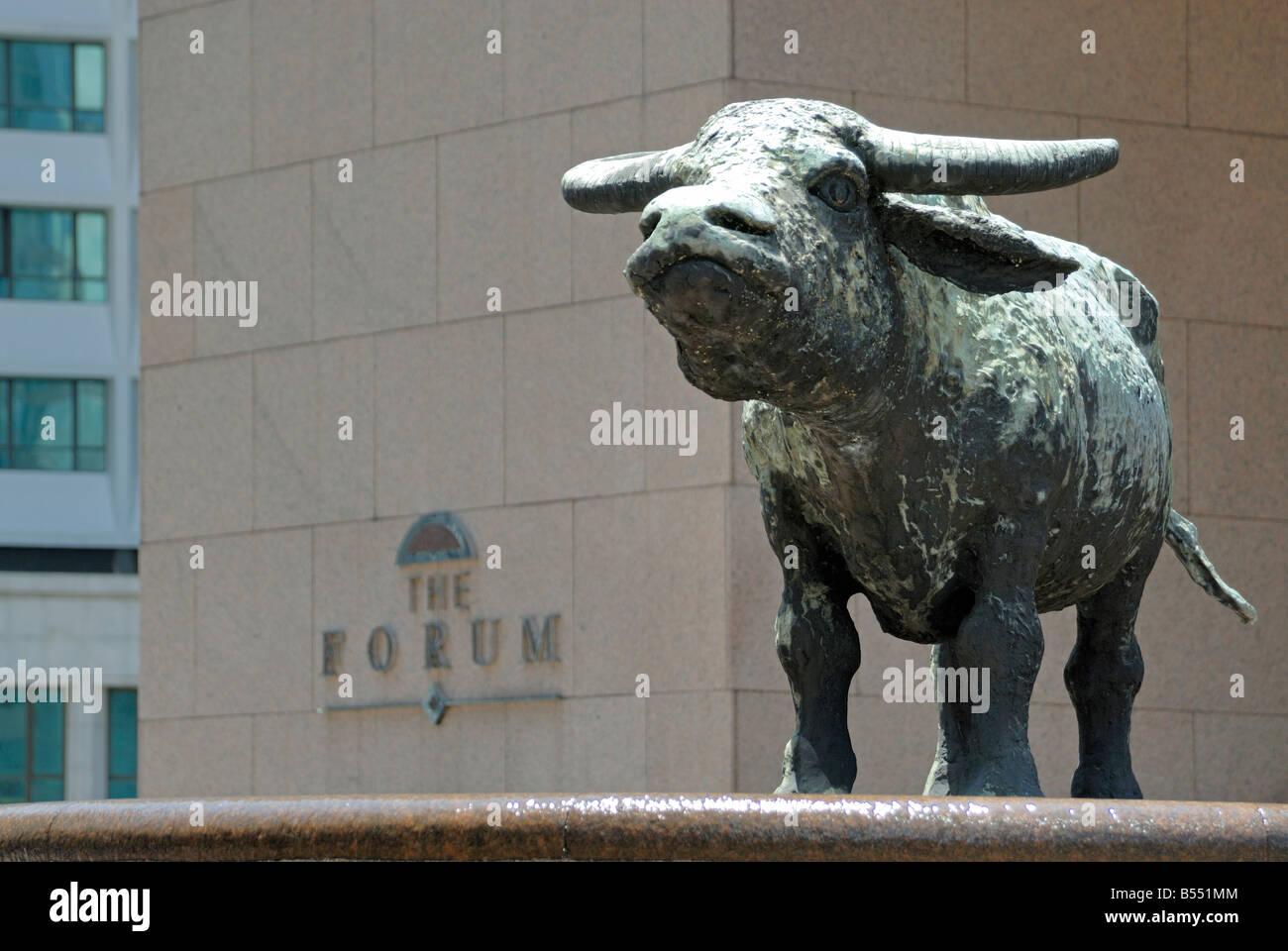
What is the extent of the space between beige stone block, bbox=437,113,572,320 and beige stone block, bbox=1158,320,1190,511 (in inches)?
134

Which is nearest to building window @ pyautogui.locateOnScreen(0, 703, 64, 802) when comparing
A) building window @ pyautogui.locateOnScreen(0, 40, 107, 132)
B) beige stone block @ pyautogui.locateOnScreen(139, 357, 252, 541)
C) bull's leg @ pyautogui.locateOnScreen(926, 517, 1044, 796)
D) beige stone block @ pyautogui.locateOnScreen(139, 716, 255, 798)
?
building window @ pyautogui.locateOnScreen(0, 40, 107, 132)

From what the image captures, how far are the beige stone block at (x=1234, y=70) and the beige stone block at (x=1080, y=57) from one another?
10 cm

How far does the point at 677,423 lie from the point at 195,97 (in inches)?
170

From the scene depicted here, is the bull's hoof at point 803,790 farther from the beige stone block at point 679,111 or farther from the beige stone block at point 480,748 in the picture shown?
the beige stone block at point 480,748

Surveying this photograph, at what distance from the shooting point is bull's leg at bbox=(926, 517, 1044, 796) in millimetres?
5395

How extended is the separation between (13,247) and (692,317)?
1608 inches

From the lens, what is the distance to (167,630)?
1444 centimetres

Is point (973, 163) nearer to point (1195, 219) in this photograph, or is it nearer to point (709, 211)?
point (709, 211)

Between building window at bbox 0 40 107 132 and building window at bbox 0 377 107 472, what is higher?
building window at bbox 0 40 107 132

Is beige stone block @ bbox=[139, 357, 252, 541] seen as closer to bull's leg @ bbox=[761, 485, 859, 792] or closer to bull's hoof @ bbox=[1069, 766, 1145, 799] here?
bull's hoof @ bbox=[1069, 766, 1145, 799]

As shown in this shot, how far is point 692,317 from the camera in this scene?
470 centimetres

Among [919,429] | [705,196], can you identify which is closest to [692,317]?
[705,196]

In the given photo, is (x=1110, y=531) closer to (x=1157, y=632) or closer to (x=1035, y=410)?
(x=1035, y=410)
